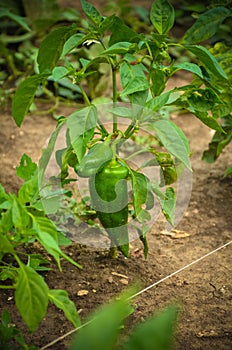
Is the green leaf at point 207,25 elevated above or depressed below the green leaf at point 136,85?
below

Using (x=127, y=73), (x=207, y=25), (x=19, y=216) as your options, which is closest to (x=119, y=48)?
(x=127, y=73)

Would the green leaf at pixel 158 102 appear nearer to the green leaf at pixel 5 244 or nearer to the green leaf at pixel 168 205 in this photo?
the green leaf at pixel 168 205

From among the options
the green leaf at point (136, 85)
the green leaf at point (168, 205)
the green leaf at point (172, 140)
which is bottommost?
the green leaf at point (168, 205)

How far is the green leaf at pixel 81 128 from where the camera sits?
1822 mm

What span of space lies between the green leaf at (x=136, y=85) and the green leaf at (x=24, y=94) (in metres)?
0.28

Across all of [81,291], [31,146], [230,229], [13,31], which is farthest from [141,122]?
[13,31]

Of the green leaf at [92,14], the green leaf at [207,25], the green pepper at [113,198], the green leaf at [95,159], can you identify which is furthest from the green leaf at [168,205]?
the green leaf at [207,25]

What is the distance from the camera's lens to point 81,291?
6.65ft

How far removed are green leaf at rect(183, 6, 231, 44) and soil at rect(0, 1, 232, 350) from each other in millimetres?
639

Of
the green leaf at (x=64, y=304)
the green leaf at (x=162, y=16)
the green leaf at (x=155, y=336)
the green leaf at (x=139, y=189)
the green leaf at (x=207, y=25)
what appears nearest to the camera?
the green leaf at (x=155, y=336)

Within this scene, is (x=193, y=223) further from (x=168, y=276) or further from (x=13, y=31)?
(x=13, y=31)

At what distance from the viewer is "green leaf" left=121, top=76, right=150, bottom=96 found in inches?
70.7

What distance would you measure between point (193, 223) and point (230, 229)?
151 mm

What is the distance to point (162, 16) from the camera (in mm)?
2010
